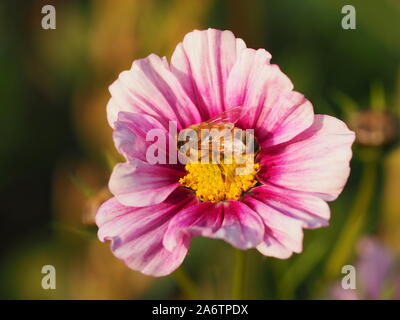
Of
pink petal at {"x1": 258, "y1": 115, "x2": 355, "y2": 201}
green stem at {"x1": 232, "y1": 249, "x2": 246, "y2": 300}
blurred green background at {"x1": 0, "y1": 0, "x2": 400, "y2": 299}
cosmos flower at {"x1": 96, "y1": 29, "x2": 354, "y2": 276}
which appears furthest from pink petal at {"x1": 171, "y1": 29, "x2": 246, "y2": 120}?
blurred green background at {"x1": 0, "y1": 0, "x2": 400, "y2": 299}

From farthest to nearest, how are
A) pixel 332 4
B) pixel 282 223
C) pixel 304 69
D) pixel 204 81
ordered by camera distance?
1. pixel 332 4
2. pixel 304 69
3. pixel 204 81
4. pixel 282 223

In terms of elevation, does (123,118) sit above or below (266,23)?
below

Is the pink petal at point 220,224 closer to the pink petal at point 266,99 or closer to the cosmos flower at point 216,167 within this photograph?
the cosmos flower at point 216,167

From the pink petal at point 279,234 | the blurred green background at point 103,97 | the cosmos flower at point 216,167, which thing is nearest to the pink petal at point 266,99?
A: the cosmos flower at point 216,167

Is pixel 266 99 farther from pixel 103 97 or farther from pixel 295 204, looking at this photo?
pixel 103 97

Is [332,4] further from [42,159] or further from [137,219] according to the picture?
[137,219]
